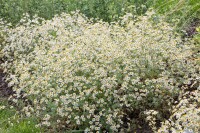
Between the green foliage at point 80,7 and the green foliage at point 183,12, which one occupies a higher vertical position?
the green foliage at point 80,7

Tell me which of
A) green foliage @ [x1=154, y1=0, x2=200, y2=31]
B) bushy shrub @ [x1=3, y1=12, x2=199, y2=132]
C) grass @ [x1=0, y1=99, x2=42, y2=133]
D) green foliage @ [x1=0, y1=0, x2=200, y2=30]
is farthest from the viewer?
green foliage @ [x1=0, y1=0, x2=200, y2=30]

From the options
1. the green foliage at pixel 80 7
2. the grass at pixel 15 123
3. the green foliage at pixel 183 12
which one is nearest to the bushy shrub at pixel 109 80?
the grass at pixel 15 123

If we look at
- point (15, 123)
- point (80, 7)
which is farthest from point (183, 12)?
point (15, 123)

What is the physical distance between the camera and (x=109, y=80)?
441 cm

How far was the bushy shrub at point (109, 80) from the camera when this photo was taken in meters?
4.39

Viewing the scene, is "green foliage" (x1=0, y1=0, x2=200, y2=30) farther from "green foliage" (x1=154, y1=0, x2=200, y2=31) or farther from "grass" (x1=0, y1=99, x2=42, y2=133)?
"grass" (x1=0, y1=99, x2=42, y2=133)

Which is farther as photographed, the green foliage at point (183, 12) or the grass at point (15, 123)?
the green foliage at point (183, 12)

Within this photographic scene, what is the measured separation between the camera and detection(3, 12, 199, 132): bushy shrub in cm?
439

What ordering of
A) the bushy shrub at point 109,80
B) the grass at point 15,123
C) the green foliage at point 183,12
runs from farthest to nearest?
the green foliage at point 183,12 → the grass at point 15,123 → the bushy shrub at point 109,80

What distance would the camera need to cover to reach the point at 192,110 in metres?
3.53

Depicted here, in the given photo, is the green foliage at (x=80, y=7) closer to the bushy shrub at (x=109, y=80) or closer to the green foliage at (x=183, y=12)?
the green foliage at (x=183, y=12)

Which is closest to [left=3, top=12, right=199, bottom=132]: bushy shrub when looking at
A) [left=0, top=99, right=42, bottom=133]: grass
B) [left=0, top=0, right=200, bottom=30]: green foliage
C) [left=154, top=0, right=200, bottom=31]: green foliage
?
[left=0, top=99, right=42, bottom=133]: grass

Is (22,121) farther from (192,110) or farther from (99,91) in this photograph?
(192,110)

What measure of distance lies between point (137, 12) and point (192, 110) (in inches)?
152
